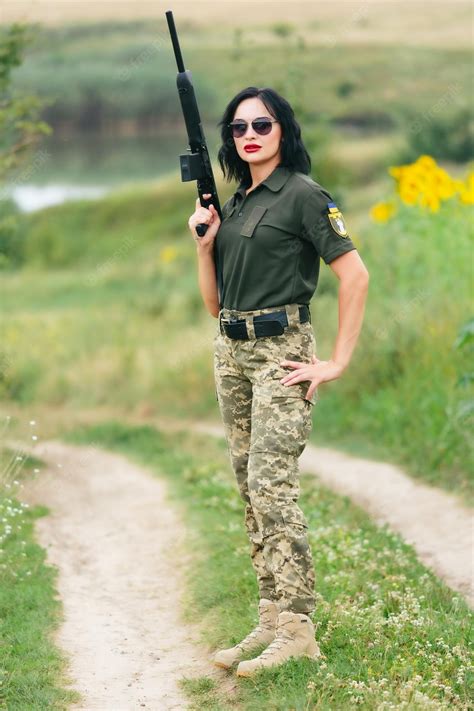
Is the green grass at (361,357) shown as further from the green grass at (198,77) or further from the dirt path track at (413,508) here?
the green grass at (198,77)

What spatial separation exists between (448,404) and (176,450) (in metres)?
3.16

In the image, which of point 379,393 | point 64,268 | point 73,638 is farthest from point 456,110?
point 73,638

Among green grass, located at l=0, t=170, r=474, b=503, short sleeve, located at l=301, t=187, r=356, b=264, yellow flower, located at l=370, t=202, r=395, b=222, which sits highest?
short sleeve, located at l=301, t=187, r=356, b=264

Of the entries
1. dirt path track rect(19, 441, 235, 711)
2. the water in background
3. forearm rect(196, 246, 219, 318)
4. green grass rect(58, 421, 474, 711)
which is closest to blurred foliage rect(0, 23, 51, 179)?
dirt path track rect(19, 441, 235, 711)

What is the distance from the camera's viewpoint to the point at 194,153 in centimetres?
473

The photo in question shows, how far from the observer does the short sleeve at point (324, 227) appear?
433cm

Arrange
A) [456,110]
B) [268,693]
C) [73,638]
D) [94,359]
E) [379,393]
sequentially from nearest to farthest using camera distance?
[268,693] < [73,638] < [379,393] < [94,359] < [456,110]

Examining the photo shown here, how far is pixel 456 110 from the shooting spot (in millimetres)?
27438

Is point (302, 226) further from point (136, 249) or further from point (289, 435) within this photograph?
point (136, 249)

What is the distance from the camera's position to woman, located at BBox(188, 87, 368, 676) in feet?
14.3

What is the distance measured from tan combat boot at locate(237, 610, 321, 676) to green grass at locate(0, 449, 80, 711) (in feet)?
2.61

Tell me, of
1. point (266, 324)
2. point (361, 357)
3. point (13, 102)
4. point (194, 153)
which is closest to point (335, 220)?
point (266, 324)

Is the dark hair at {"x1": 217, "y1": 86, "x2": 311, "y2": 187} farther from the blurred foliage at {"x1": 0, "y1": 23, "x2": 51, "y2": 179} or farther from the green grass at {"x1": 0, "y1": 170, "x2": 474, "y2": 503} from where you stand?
the blurred foliage at {"x1": 0, "y1": 23, "x2": 51, "y2": 179}

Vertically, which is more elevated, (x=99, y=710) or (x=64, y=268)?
(x=99, y=710)
